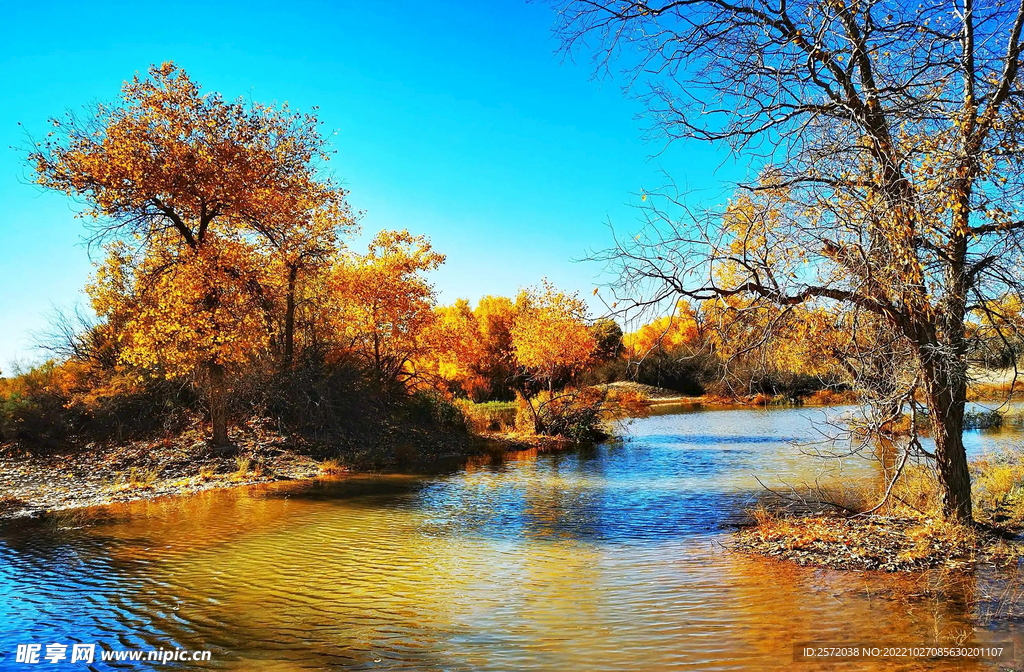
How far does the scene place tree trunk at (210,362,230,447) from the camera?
1873cm

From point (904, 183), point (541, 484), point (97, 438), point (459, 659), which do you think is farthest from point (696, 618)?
point (97, 438)

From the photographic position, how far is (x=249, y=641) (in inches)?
258

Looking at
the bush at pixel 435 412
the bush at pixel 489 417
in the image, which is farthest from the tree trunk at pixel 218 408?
the bush at pixel 489 417

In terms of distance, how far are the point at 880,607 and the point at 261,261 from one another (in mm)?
17947

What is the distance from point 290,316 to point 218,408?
13.6 feet

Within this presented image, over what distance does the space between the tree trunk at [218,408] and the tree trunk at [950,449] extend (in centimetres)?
1667

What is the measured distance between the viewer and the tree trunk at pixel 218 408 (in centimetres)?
1873

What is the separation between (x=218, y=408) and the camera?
1916 cm

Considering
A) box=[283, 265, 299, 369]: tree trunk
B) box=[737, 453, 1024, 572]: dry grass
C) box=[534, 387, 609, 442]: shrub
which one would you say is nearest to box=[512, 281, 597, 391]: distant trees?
box=[534, 387, 609, 442]: shrub

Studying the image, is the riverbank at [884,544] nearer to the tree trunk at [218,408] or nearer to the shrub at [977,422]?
the tree trunk at [218,408]

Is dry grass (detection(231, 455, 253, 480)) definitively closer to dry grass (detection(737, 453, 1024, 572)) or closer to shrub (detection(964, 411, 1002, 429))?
dry grass (detection(737, 453, 1024, 572))

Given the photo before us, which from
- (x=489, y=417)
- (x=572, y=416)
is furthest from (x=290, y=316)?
(x=489, y=417)

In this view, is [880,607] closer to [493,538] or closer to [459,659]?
[459,659]

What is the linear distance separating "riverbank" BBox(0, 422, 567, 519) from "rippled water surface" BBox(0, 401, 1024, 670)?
1.59m
